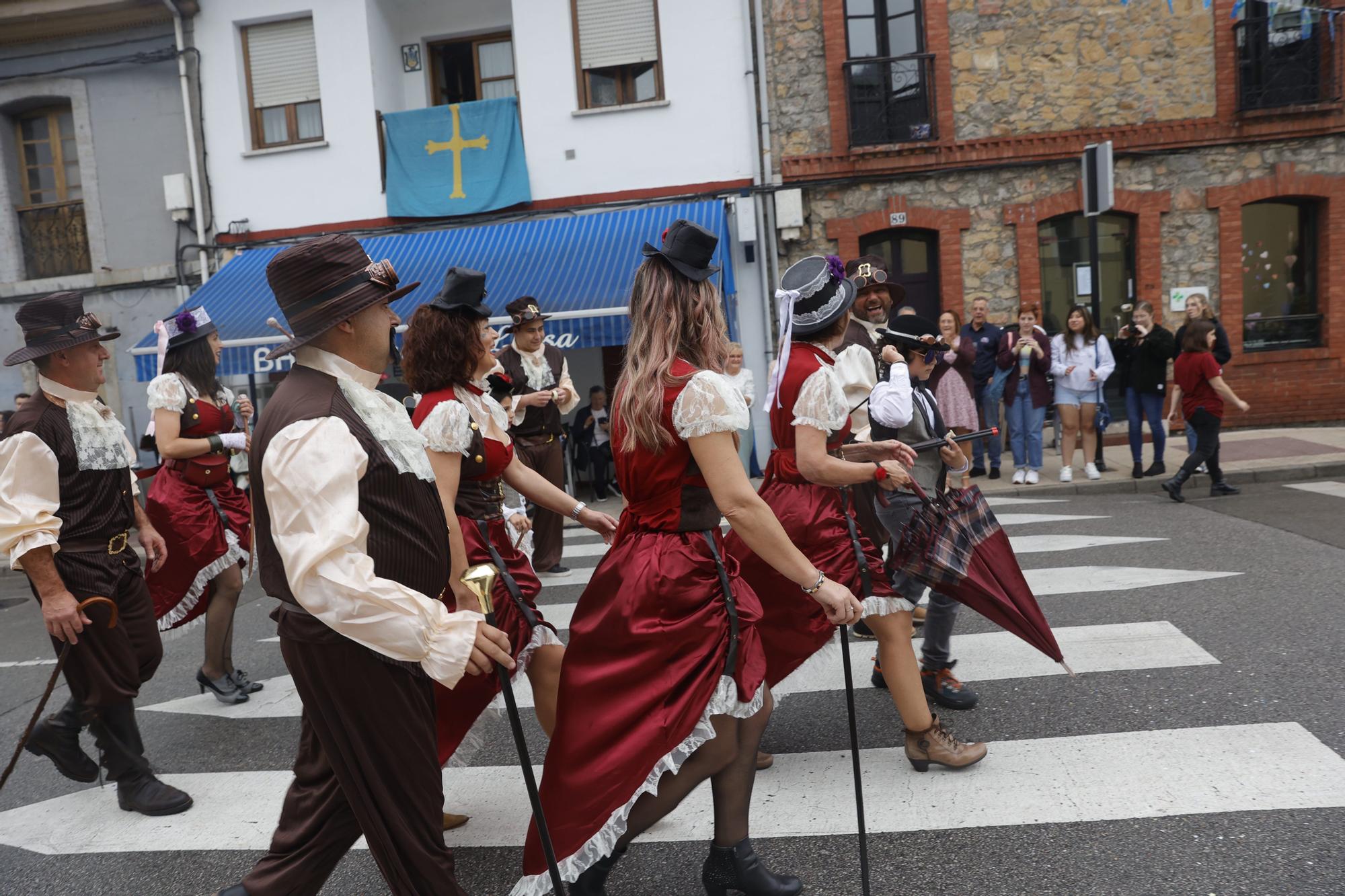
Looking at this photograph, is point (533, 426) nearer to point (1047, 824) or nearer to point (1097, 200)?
point (1047, 824)

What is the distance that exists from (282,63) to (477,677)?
1412 centimetres

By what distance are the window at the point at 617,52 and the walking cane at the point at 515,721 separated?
12643 millimetres

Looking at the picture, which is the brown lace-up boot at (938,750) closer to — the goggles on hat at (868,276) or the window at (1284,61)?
the goggles on hat at (868,276)

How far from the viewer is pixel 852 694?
335 centimetres

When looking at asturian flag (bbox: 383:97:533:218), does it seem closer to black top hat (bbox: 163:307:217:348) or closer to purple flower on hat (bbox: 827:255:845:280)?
black top hat (bbox: 163:307:217:348)

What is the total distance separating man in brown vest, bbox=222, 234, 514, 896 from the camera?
86.4 inches

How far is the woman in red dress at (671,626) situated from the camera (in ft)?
9.28

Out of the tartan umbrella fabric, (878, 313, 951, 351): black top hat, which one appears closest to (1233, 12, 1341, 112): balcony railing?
(878, 313, 951, 351): black top hat

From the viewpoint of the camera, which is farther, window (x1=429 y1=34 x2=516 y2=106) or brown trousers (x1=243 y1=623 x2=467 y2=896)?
window (x1=429 y1=34 x2=516 y2=106)

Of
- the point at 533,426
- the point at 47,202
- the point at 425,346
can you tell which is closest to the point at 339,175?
the point at 47,202

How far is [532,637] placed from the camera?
11.5 ft

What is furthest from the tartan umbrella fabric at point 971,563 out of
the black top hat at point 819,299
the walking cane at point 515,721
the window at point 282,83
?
the window at point 282,83

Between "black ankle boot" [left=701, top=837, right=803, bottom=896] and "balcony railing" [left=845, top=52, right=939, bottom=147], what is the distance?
12.4m

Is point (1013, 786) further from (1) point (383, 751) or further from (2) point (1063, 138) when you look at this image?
(2) point (1063, 138)
